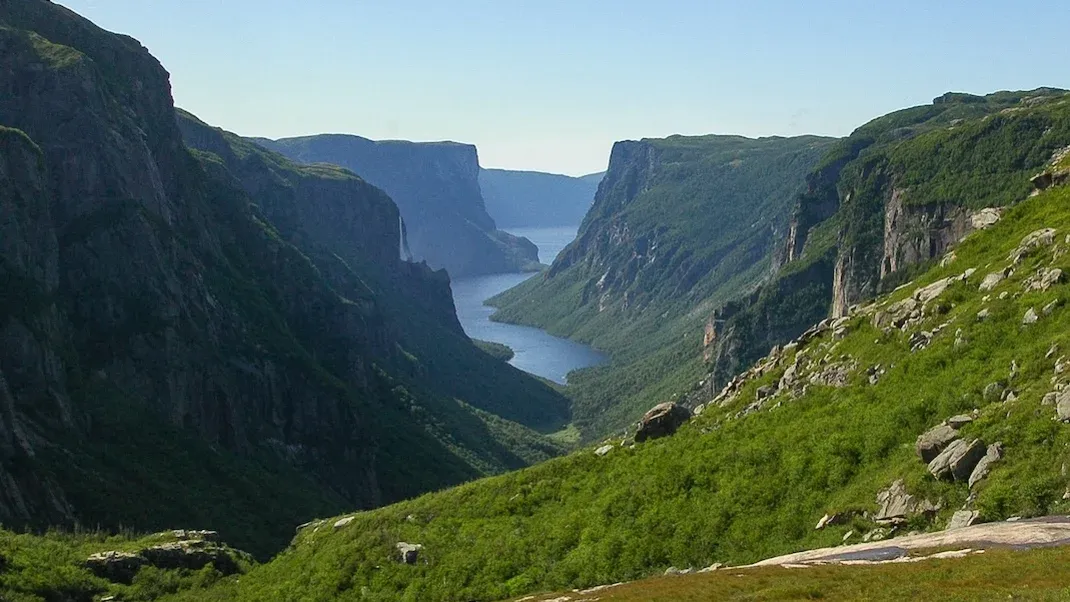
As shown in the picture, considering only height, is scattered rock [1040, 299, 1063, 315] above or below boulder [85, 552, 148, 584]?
above

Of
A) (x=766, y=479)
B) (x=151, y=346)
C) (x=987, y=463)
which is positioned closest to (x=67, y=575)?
(x=766, y=479)

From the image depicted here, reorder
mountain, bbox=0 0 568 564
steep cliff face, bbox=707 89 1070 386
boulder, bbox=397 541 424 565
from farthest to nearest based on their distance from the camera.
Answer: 1. steep cliff face, bbox=707 89 1070 386
2. mountain, bbox=0 0 568 564
3. boulder, bbox=397 541 424 565

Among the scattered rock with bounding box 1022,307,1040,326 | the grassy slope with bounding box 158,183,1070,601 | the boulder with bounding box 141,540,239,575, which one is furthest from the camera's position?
the boulder with bounding box 141,540,239,575

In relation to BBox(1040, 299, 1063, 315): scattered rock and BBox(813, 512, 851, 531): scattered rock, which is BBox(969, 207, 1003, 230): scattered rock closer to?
BBox(1040, 299, 1063, 315): scattered rock

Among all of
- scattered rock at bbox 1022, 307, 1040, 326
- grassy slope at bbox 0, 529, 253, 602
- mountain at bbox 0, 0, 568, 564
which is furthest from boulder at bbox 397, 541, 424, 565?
mountain at bbox 0, 0, 568, 564

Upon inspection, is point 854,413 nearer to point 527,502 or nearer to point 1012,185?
point 527,502

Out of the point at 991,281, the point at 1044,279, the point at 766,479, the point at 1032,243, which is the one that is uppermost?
the point at 1032,243

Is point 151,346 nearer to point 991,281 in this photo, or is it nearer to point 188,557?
point 188,557
